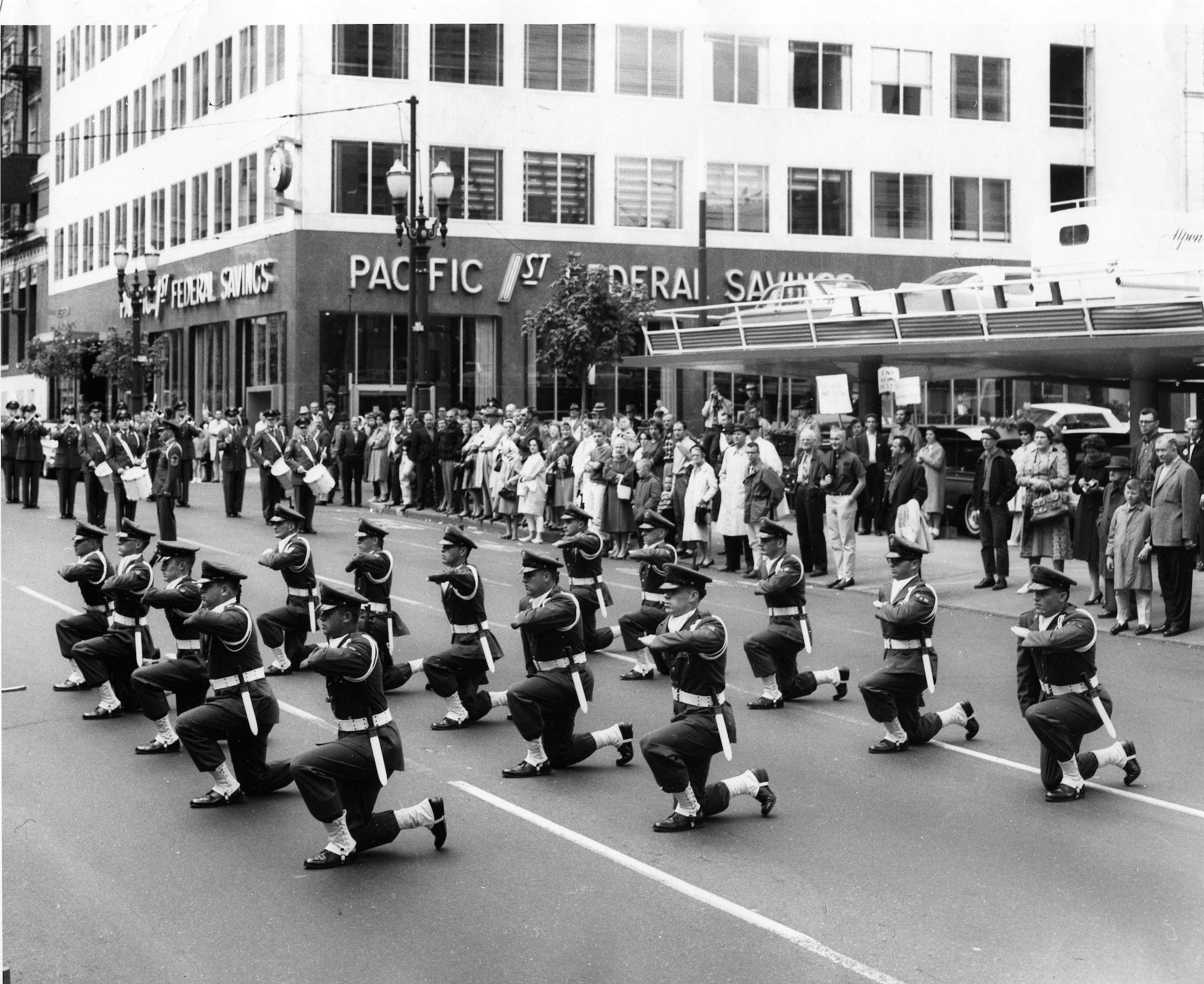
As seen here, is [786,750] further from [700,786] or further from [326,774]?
[326,774]

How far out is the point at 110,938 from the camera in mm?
6934

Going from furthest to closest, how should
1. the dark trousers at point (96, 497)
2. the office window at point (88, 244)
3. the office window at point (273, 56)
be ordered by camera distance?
the office window at point (88, 244) → the office window at point (273, 56) → the dark trousers at point (96, 497)

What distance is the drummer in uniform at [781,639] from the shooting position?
12.3 metres

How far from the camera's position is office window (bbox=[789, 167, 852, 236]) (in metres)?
43.9

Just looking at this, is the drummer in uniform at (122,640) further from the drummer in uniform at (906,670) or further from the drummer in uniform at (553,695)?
the drummer in uniform at (906,670)

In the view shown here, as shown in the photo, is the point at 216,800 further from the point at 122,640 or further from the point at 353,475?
the point at 353,475

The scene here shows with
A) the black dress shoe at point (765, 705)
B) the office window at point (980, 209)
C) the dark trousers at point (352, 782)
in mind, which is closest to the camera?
the dark trousers at point (352, 782)

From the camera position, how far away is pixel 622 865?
8.05 meters

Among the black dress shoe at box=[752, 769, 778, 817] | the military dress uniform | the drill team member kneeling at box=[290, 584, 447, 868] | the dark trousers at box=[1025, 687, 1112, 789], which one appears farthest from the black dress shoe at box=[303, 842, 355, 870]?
the dark trousers at box=[1025, 687, 1112, 789]

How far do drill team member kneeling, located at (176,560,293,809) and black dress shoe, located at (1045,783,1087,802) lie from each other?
4.93m

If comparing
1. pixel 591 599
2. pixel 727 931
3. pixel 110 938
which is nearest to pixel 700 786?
pixel 727 931

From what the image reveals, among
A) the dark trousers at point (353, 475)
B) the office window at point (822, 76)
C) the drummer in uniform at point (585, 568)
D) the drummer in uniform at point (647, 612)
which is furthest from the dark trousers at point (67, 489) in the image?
the office window at point (822, 76)

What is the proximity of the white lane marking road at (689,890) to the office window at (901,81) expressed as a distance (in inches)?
1413

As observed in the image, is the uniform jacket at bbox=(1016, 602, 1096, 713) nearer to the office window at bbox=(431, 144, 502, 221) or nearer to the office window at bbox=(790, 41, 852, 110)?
the office window at bbox=(431, 144, 502, 221)
